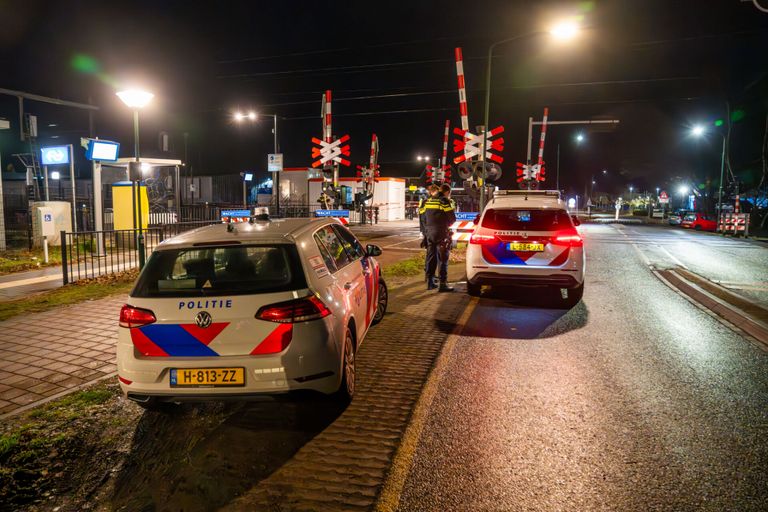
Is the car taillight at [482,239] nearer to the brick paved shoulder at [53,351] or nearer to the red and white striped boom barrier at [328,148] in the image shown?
the brick paved shoulder at [53,351]

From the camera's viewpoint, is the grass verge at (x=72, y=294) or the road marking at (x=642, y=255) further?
the road marking at (x=642, y=255)

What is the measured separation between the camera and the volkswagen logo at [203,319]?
3668 millimetres

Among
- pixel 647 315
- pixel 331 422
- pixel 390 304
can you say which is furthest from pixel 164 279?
pixel 647 315

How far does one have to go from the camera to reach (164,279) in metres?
3.97

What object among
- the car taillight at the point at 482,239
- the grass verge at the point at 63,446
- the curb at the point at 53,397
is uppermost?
the car taillight at the point at 482,239

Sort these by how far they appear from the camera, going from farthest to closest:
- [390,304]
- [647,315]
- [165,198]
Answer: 1. [165,198]
2. [390,304]
3. [647,315]

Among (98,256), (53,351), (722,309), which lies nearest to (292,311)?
(53,351)

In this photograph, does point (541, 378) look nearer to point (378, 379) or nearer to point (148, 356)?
point (378, 379)

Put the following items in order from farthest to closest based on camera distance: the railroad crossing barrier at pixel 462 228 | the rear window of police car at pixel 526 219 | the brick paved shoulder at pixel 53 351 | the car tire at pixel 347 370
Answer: the railroad crossing barrier at pixel 462 228
the rear window of police car at pixel 526 219
the brick paved shoulder at pixel 53 351
the car tire at pixel 347 370

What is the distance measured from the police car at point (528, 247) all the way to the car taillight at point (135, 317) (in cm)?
571

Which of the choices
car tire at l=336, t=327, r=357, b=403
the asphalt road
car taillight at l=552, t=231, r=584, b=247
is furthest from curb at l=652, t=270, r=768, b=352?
car tire at l=336, t=327, r=357, b=403

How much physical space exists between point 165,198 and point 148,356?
23.3 metres

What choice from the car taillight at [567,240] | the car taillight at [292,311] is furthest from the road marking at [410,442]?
the car taillight at [567,240]

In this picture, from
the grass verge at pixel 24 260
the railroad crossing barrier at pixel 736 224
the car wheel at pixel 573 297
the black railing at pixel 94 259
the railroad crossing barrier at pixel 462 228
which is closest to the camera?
the car wheel at pixel 573 297
